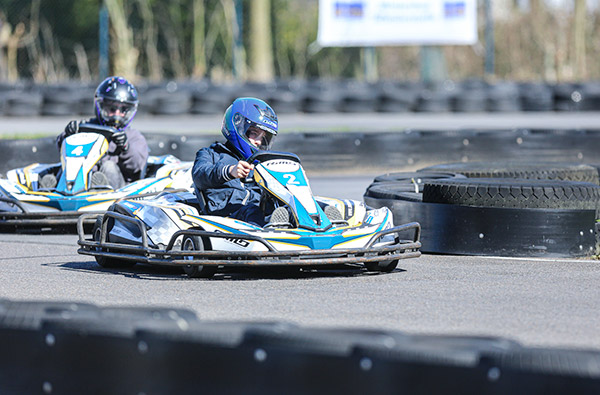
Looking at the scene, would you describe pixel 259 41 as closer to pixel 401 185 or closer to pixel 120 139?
pixel 120 139

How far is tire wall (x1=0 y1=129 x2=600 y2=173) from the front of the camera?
13703mm

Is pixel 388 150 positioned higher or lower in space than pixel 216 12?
lower

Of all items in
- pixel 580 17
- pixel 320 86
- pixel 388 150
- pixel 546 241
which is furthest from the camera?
pixel 580 17

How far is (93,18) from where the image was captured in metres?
32.7

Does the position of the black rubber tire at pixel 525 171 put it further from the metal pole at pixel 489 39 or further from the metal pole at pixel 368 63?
the metal pole at pixel 368 63

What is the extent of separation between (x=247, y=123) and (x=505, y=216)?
165 centimetres

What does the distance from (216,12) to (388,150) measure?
19.8 meters

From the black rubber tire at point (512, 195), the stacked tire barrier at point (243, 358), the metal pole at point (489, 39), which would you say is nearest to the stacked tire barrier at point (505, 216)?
the black rubber tire at point (512, 195)

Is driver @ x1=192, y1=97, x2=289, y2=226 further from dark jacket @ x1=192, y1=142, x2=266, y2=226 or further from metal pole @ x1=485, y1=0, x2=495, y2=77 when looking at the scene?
metal pole @ x1=485, y1=0, x2=495, y2=77

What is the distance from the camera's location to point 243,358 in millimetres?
3129

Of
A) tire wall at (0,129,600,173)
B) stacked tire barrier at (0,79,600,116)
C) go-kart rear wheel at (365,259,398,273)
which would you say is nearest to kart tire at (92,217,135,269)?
go-kart rear wheel at (365,259,398,273)

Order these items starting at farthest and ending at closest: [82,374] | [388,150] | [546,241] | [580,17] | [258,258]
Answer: [580,17] < [388,150] < [546,241] < [258,258] < [82,374]

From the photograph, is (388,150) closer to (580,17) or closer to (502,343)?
(502,343)

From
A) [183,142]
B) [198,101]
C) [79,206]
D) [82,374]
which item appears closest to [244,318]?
[82,374]
